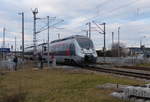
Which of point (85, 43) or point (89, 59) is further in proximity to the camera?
point (85, 43)

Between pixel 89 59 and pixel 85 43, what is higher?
pixel 85 43

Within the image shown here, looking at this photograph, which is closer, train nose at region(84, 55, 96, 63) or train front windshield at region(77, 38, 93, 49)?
train nose at region(84, 55, 96, 63)

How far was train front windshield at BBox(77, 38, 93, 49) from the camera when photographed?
35.3 m

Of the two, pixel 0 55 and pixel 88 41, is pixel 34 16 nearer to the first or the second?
pixel 88 41

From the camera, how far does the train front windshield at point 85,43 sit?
3531cm

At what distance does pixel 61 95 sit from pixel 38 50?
46312 millimetres

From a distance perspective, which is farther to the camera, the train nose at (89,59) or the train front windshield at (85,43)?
the train front windshield at (85,43)

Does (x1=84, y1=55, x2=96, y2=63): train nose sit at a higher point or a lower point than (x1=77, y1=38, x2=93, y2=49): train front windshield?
lower

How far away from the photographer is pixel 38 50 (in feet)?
193

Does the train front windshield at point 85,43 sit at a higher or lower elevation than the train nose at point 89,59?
higher

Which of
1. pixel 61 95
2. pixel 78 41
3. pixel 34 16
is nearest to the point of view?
pixel 61 95

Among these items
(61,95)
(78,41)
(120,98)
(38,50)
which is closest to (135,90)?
(120,98)

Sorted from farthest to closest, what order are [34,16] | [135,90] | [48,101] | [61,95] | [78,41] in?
[34,16] < [78,41] < [61,95] < [48,101] < [135,90]

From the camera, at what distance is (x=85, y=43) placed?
3581 cm
